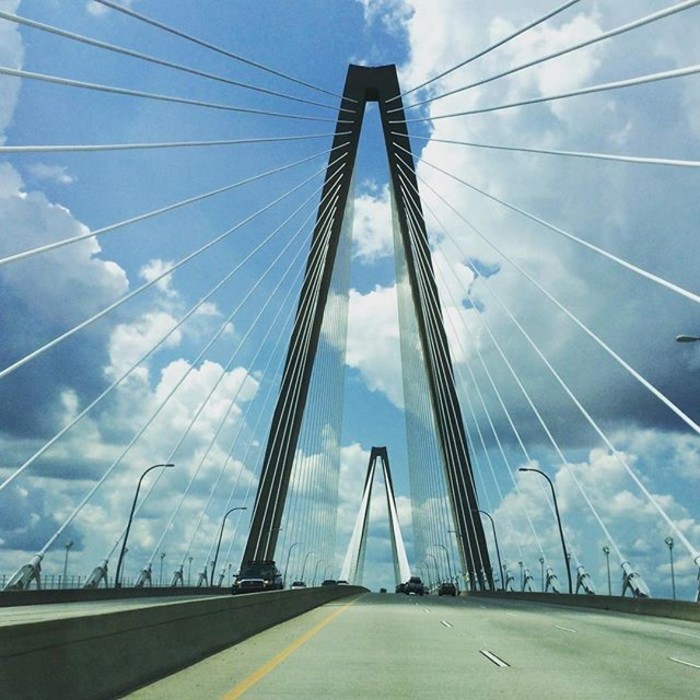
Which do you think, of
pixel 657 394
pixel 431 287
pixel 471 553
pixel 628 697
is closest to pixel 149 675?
pixel 628 697

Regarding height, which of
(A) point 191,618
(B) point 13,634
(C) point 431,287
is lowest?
(B) point 13,634

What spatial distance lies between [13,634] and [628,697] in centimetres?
580

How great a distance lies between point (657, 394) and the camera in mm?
20203

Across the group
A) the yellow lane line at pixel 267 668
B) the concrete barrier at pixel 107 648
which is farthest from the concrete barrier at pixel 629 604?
the concrete barrier at pixel 107 648

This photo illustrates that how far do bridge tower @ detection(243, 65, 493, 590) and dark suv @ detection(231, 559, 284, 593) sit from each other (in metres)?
1.80

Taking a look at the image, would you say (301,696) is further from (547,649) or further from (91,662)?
(547,649)

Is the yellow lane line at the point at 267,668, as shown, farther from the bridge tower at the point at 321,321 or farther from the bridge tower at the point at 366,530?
the bridge tower at the point at 366,530

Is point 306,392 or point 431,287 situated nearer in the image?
point 431,287

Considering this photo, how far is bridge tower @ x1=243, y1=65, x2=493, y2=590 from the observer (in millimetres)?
37875

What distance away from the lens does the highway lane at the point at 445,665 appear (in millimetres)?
9859

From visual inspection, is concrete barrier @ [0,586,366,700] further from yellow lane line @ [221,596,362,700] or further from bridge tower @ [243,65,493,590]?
bridge tower @ [243,65,493,590]

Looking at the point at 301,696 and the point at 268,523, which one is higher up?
the point at 268,523

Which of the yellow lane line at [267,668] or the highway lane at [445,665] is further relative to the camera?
the highway lane at [445,665]

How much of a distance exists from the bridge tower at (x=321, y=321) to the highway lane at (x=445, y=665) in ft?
71.0
